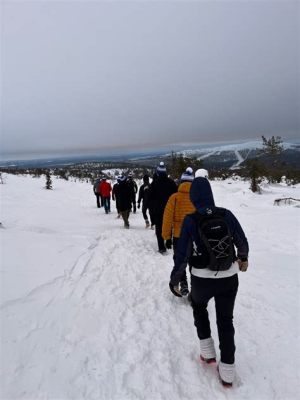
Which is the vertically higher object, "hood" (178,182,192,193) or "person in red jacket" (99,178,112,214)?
"hood" (178,182,192,193)

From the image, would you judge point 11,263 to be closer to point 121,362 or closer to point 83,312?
point 83,312

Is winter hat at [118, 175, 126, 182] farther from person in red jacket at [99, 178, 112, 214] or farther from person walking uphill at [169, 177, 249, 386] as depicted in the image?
person walking uphill at [169, 177, 249, 386]

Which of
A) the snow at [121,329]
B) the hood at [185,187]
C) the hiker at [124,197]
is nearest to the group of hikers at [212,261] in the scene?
the snow at [121,329]

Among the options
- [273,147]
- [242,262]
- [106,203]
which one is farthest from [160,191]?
[273,147]

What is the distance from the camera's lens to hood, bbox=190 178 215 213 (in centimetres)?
290

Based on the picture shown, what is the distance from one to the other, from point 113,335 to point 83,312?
2.30 feet

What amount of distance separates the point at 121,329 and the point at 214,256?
76.4 inches

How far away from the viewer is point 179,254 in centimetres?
306

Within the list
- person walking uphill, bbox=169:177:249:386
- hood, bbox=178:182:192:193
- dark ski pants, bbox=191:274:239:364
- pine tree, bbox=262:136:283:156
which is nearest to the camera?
person walking uphill, bbox=169:177:249:386

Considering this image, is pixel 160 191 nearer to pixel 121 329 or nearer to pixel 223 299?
pixel 121 329

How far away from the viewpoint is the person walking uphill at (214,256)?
111 inches

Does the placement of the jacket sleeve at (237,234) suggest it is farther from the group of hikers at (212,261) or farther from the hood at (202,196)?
the hood at (202,196)

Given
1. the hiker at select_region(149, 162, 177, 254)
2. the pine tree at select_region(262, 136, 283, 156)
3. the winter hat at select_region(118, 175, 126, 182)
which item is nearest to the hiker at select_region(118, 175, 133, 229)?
the winter hat at select_region(118, 175, 126, 182)

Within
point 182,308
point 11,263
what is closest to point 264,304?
point 182,308
